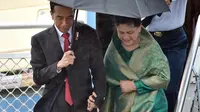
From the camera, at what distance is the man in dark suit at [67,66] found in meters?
2.18

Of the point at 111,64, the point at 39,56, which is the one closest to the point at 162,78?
the point at 111,64

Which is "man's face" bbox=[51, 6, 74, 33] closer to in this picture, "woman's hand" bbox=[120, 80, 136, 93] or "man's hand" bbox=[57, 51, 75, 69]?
"man's hand" bbox=[57, 51, 75, 69]

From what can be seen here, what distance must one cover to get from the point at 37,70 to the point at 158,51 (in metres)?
0.67

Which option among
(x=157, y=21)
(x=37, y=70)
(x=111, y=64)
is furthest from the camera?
(x=157, y=21)

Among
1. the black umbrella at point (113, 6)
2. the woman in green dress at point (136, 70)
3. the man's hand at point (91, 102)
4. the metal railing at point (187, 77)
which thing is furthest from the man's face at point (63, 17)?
the metal railing at point (187, 77)

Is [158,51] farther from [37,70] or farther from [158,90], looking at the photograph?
[37,70]

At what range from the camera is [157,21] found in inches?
104

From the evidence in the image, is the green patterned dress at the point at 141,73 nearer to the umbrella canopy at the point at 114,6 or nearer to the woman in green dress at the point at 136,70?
the woman in green dress at the point at 136,70

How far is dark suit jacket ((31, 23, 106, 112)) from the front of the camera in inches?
86.1

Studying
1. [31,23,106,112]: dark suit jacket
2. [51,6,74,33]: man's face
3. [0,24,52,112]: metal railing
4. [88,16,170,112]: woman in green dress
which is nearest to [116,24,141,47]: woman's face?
[88,16,170,112]: woman in green dress

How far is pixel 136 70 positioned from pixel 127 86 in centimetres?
10

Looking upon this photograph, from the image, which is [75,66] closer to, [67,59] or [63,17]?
[67,59]

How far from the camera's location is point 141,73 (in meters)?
2.27

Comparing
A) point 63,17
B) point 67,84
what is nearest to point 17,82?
point 67,84
